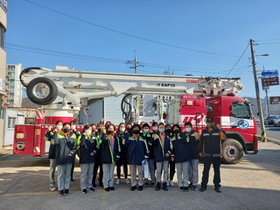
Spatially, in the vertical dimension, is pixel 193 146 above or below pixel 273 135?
above

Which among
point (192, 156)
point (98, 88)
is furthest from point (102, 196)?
point (98, 88)

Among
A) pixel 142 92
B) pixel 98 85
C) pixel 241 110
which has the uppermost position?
pixel 98 85

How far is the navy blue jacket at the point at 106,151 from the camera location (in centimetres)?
533

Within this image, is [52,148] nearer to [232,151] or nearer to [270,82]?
[232,151]

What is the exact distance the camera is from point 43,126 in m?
7.73

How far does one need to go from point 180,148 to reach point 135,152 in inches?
44.4

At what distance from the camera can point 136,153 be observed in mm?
5430

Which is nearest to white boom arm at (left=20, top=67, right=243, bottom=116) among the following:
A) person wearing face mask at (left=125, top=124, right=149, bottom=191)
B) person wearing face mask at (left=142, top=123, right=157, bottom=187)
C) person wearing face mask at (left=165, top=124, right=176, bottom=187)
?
person wearing face mask at (left=165, top=124, right=176, bottom=187)

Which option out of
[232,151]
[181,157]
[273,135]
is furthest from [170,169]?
[273,135]

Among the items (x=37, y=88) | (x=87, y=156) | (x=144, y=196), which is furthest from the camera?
(x=37, y=88)

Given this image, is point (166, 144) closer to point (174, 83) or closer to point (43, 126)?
point (174, 83)

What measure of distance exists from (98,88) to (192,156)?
4.80 metres

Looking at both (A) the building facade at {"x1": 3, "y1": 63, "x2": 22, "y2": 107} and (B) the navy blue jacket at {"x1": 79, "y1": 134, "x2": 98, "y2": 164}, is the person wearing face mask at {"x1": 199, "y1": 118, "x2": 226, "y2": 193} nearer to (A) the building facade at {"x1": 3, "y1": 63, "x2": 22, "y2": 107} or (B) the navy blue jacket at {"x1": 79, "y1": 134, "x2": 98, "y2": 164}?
(B) the navy blue jacket at {"x1": 79, "y1": 134, "x2": 98, "y2": 164}

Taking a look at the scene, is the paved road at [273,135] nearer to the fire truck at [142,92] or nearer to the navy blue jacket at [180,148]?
the fire truck at [142,92]
